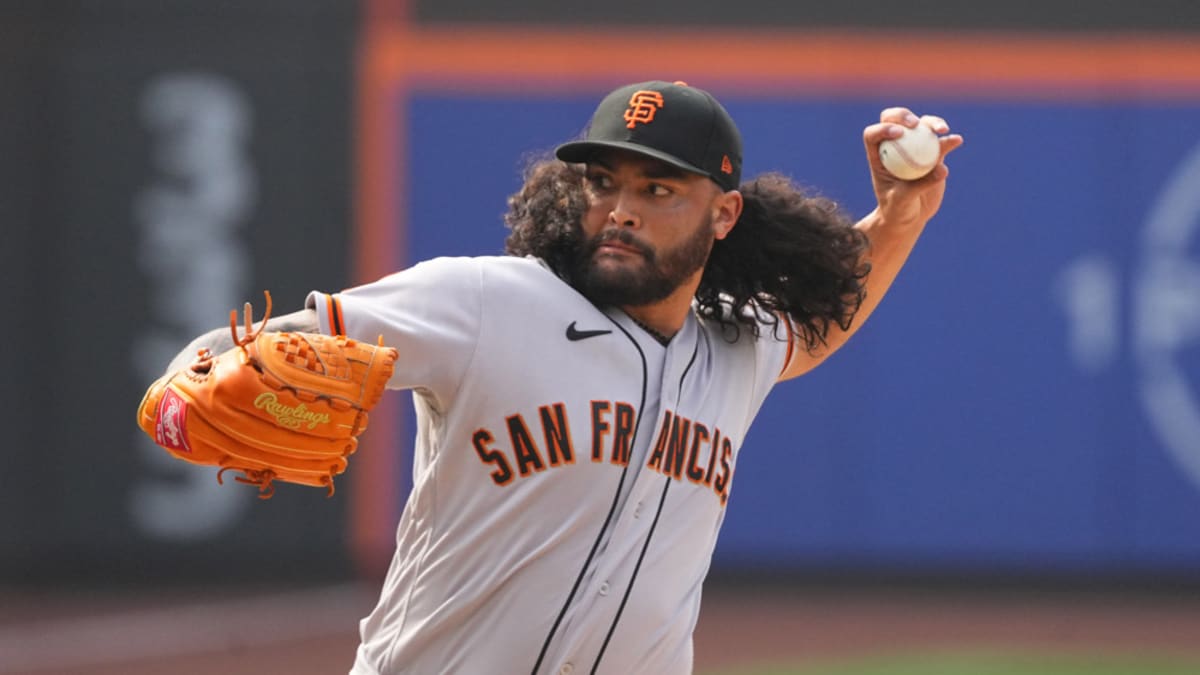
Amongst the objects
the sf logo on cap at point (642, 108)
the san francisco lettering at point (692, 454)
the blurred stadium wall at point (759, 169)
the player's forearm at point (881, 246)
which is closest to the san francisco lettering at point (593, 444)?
the san francisco lettering at point (692, 454)

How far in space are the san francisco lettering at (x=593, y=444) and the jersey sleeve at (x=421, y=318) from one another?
0.13 metres

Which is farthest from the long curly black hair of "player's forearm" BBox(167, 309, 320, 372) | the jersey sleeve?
"player's forearm" BBox(167, 309, 320, 372)

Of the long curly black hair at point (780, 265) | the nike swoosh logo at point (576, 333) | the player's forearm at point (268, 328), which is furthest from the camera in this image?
the long curly black hair at point (780, 265)

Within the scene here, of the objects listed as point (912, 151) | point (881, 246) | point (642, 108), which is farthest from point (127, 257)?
point (642, 108)

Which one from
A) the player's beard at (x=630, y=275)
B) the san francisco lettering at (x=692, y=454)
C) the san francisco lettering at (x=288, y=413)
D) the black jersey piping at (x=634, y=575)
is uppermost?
the player's beard at (x=630, y=275)

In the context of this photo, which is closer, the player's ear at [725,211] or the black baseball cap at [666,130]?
the black baseball cap at [666,130]

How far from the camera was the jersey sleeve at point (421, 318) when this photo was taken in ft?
9.61

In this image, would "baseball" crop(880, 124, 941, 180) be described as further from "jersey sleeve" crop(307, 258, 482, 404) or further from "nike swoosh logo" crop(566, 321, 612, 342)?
"jersey sleeve" crop(307, 258, 482, 404)

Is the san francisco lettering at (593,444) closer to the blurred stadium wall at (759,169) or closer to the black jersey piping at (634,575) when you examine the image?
the black jersey piping at (634,575)

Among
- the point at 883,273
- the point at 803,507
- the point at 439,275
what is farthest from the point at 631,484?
the point at 803,507

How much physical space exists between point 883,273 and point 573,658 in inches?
49.5

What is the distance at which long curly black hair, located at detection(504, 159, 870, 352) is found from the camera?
3.61 meters

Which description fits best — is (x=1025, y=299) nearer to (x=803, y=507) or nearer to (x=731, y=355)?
(x=803, y=507)

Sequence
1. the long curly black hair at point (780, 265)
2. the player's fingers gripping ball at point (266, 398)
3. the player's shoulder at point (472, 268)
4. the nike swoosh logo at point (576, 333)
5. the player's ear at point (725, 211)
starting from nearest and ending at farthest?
the player's fingers gripping ball at point (266, 398), the player's shoulder at point (472, 268), the nike swoosh logo at point (576, 333), the player's ear at point (725, 211), the long curly black hair at point (780, 265)
